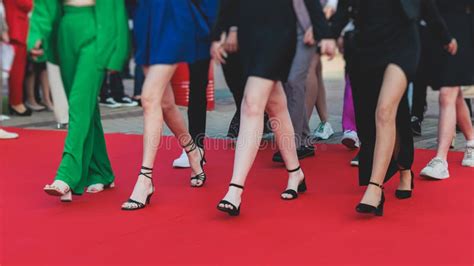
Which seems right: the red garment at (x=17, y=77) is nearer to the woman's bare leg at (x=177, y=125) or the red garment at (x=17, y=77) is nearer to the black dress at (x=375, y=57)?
the woman's bare leg at (x=177, y=125)

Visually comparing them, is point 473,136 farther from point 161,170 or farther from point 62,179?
point 62,179

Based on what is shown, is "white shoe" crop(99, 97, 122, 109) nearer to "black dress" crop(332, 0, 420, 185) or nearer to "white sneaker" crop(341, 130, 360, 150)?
"white sneaker" crop(341, 130, 360, 150)

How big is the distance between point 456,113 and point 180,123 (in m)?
2.38

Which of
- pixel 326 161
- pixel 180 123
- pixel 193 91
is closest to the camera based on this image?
pixel 180 123

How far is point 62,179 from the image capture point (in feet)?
17.6

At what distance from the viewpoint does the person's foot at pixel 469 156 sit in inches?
266

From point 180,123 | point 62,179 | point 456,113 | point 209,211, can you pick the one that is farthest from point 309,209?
point 456,113

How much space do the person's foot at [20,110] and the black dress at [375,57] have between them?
21.4ft

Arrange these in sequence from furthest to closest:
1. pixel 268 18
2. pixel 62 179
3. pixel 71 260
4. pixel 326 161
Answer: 1. pixel 326 161
2. pixel 62 179
3. pixel 268 18
4. pixel 71 260

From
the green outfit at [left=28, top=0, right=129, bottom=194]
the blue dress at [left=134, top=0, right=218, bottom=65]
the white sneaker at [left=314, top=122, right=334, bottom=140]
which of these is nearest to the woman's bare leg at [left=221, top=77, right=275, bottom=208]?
the blue dress at [left=134, top=0, right=218, bottom=65]

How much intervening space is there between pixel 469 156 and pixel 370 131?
166 cm

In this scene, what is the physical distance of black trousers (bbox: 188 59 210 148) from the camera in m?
A: 6.35

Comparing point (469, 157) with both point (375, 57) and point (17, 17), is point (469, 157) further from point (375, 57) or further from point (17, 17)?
point (17, 17)

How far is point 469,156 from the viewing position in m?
6.82
